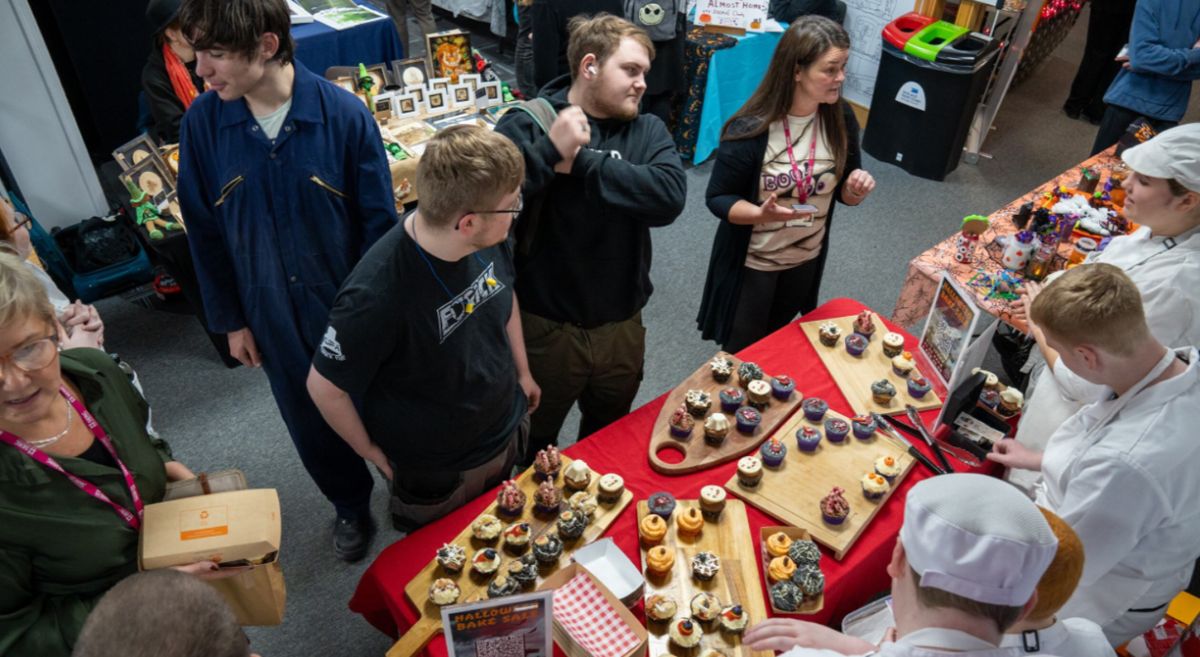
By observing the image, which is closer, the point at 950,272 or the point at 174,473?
the point at 174,473

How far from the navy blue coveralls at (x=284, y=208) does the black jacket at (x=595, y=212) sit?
1.54ft

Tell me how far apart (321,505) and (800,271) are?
216 centimetres

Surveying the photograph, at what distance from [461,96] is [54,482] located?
3.31m

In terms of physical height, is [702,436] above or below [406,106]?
below

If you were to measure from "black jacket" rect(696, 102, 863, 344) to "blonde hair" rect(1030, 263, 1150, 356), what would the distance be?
121 cm

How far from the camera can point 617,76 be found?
7.30ft

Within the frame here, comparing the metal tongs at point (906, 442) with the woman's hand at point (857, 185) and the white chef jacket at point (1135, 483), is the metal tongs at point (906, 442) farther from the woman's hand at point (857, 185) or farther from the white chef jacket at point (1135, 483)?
the woman's hand at point (857, 185)

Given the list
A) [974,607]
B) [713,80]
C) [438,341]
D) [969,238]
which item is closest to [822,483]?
[974,607]

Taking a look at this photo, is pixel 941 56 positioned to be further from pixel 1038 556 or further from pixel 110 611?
pixel 110 611

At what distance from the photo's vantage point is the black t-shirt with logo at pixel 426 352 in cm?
182

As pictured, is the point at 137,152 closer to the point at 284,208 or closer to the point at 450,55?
the point at 450,55

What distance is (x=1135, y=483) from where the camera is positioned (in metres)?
1.80

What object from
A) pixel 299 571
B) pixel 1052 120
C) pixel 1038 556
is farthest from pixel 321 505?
pixel 1052 120

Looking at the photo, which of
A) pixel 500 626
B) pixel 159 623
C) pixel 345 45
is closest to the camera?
pixel 159 623
